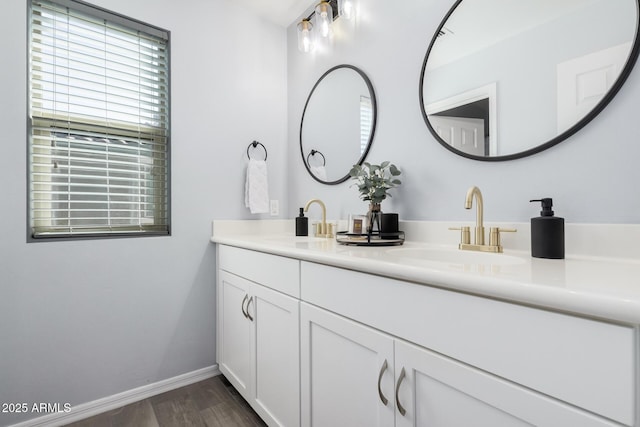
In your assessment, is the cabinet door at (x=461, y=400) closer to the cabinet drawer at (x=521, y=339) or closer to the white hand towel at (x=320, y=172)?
the cabinet drawer at (x=521, y=339)

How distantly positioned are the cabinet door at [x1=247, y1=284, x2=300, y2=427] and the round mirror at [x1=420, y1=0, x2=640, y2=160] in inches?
36.3

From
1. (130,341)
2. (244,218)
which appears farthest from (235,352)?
(244,218)

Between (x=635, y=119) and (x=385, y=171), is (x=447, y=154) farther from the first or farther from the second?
(x=635, y=119)

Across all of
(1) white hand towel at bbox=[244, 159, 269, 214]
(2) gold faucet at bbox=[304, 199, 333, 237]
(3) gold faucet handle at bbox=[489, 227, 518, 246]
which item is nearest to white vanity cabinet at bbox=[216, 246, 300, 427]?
(1) white hand towel at bbox=[244, 159, 269, 214]

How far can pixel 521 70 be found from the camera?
3.55ft

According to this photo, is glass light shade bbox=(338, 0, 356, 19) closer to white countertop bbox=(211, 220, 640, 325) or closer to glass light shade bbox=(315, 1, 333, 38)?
glass light shade bbox=(315, 1, 333, 38)

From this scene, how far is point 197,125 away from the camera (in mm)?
1900

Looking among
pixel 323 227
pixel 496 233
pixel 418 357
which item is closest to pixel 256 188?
pixel 323 227

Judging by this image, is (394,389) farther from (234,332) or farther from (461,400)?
(234,332)

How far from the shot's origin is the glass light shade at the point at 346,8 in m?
1.69

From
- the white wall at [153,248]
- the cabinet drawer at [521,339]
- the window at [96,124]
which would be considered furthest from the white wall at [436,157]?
the window at [96,124]

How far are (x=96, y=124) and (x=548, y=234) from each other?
6.44 ft

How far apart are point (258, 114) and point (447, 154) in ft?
4.33

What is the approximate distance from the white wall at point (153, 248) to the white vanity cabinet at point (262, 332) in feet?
0.88
